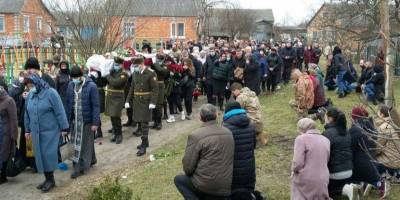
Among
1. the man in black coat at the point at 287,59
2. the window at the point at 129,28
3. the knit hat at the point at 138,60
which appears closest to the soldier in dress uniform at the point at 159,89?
the knit hat at the point at 138,60

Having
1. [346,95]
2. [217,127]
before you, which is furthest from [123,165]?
[346,95]

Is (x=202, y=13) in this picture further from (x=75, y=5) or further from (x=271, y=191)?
(x=271, y=191)

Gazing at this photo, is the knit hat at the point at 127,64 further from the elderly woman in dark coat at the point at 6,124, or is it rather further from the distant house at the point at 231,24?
the distant house at the point at 231,24

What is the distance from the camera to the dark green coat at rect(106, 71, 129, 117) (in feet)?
36.8

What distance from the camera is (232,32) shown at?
63.4m

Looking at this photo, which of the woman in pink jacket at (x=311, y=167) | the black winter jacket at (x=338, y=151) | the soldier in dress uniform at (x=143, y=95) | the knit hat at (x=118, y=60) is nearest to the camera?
the woman in pink jacket at (x=311, y=167)

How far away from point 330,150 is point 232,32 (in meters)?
56.9

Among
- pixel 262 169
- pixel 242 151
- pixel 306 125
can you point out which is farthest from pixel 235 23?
pixel 242 151

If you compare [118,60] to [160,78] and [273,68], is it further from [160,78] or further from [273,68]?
[273,68]

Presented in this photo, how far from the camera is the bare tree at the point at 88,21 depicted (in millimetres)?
16891

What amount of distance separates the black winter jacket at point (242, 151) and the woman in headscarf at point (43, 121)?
2977mm

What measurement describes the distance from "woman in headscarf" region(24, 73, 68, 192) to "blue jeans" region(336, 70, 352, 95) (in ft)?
38.5

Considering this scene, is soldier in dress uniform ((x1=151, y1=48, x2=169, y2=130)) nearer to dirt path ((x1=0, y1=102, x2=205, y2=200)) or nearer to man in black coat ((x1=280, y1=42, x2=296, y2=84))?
dirt path ((x1=0, y1=102, x2=205, y2=200))

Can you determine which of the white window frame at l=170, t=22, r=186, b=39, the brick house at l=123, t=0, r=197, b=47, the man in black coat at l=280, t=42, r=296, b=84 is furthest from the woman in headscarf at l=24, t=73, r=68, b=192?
the white window frame at l=170, t=22, r=186, b=39
